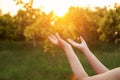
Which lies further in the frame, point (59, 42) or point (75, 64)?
point (59, 42)

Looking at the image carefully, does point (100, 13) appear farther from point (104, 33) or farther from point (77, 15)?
point (104, 33)

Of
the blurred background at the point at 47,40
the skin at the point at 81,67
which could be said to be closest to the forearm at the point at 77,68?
the skin at the point at 81,67

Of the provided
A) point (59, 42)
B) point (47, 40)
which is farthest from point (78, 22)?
point (59, 42)

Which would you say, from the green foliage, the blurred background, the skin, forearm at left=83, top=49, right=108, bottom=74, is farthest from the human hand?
the green foliage

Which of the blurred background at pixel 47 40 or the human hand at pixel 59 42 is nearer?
the human hand at pixel 59 42

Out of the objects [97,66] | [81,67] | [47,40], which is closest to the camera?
[81,67]

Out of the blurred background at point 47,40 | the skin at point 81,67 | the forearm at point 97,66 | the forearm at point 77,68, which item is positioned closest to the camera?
the skin at point 81,67

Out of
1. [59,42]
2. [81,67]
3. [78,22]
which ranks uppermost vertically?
[78,22]

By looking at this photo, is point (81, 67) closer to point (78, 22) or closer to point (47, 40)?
point (47, 40)

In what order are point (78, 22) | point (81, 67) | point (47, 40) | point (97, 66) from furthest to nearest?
point (78, 22) → point (47, 40) → point (97, 66) → point (81, 67)

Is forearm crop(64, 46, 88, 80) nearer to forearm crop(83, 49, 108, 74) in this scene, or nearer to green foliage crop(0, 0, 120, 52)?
forearm crop(83, 49, 108, 74)

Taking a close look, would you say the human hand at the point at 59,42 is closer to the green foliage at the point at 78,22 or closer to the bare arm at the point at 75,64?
the bare arm at the point at 75,64

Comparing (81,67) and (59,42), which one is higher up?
(59,42)

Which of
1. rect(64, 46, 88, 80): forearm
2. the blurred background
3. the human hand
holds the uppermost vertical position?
the blurred background
